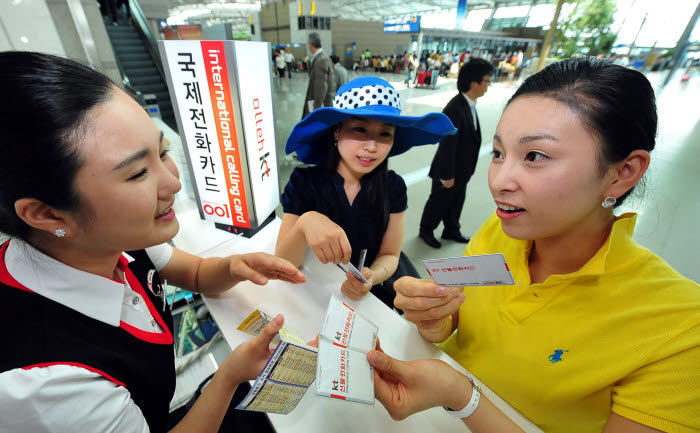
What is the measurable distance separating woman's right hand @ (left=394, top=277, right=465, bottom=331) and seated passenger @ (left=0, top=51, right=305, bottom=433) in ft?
1.16

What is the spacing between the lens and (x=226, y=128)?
127 centimetres

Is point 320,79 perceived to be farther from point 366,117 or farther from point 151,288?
point 151,288

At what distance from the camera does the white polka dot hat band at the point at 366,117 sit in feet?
3.56

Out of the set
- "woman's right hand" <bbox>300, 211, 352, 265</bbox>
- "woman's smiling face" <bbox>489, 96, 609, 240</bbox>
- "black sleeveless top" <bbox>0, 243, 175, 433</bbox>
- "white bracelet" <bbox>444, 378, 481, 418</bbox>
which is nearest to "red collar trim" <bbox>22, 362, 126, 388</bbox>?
"black sleeveless top" <bbox>0, 243, 175, 433</bbox>

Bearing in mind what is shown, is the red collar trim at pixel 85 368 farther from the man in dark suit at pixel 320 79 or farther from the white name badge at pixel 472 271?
the man in dark suit at pixel 320 79

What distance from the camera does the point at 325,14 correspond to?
673 cm

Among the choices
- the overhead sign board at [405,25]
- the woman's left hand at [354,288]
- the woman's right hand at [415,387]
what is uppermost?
the overhead sign board at [405,25]

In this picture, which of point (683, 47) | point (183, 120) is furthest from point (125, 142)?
point (683, 47)

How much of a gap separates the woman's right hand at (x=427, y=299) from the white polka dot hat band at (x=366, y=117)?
61 centimetres

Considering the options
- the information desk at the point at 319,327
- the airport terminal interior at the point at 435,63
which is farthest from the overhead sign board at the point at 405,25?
the information desk at the point at 319,327

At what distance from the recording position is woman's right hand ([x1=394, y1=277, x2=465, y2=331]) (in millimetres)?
765

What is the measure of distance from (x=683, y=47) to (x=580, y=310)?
5.46 meters

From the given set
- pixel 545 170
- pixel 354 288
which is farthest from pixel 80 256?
pixel 545 170

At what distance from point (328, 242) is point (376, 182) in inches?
16.3
